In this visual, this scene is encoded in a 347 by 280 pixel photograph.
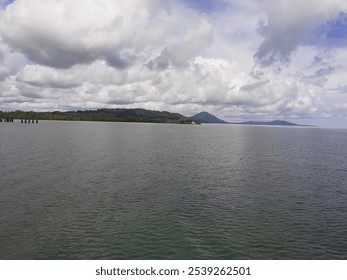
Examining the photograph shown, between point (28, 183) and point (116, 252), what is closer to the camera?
point (116, 252)

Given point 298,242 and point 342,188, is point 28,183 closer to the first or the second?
point 298,242

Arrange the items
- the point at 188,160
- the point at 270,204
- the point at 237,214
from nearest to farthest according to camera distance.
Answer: the point at 237,214 < the point at 270,204 < the point at 188,160

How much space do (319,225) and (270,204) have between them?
897 centimetres

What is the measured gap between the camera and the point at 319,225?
119ft

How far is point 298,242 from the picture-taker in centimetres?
3141

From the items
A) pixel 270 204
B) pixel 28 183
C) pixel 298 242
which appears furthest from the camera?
pixel 28 183

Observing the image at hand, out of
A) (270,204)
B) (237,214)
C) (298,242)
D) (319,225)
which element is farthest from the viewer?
(270,204)
